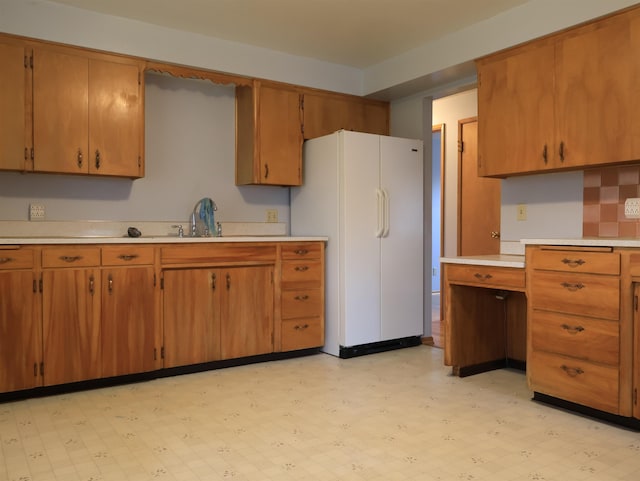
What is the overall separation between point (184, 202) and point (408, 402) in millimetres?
2211

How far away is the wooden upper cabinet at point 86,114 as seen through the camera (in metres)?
3.23

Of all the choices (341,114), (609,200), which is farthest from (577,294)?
(341,114)

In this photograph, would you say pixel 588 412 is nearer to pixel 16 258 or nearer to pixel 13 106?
pixel 16 258

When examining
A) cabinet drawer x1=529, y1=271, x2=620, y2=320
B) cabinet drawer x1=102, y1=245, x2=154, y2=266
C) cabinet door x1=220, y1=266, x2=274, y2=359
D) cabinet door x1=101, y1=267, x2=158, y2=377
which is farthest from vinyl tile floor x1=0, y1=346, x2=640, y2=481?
cabinet drawer x1=102, y1=245, x2=154, y2=266

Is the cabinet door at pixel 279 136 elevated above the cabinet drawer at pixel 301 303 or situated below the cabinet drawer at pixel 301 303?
above

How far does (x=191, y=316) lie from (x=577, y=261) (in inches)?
91.2

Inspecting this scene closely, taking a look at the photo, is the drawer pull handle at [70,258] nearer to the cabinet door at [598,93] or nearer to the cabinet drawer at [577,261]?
the cabinet drawer at [577,261]

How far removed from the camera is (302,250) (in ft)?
12.9

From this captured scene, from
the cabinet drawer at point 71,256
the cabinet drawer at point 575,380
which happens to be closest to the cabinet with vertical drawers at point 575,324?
the cabinet drawer at point 575,380

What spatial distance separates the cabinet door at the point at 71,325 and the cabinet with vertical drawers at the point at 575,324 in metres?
2.47

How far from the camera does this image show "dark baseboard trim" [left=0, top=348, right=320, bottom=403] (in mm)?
2973

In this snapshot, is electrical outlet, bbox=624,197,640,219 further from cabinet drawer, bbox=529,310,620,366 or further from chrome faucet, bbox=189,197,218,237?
chrome faucet, bbox=189,197,218,237

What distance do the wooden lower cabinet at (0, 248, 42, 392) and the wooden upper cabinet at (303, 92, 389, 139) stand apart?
2290mm

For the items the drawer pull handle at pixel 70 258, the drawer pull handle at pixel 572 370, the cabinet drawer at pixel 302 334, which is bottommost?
the cabinet drawer at pixel 302 334
